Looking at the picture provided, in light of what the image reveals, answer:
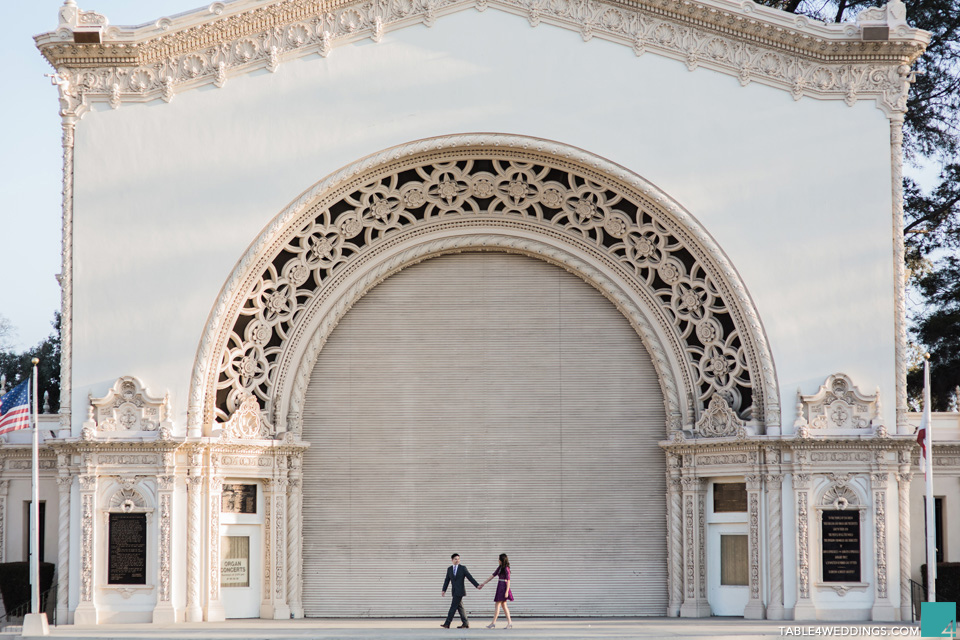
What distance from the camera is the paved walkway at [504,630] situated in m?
16.9

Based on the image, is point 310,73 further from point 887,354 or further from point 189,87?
point 887,354

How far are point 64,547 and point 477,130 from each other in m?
10.3

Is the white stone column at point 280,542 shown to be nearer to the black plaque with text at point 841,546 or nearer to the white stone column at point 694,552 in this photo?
the white stone column at point 694,552

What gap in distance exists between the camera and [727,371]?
20.5 meters

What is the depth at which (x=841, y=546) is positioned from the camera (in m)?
19.4

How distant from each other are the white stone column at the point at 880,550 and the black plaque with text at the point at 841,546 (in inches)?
12.2

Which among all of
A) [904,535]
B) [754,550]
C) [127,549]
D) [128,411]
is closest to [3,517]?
[127,549]

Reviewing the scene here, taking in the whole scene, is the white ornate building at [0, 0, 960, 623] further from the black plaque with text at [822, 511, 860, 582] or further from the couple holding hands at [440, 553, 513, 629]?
the couple holding hands at [440, 553, 513, 629]

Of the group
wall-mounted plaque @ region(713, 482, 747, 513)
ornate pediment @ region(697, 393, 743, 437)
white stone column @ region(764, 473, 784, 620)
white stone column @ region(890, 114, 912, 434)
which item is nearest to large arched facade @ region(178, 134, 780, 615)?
ornate pediment @ region(697, 393, 743, 437)

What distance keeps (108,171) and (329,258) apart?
422cm

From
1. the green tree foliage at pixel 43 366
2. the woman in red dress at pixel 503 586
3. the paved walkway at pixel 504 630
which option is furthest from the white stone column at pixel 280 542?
the green tree foliage at pixel 43 366

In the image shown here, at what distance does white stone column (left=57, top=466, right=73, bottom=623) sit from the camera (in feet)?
63.6

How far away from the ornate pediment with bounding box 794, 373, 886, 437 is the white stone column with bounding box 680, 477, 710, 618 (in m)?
2.34

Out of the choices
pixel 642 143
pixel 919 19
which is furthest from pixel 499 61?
pixel 919 19
